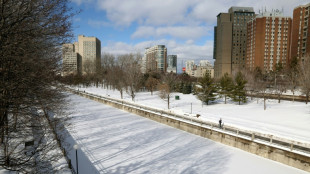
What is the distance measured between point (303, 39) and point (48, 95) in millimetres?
90060

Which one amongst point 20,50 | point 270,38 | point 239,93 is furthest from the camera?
point 270,38

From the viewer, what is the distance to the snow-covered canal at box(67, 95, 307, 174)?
1284 cm

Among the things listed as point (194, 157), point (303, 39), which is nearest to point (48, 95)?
point (194, 157)

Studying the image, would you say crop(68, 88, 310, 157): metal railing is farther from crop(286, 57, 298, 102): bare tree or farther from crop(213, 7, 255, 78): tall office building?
crop(213, 7, 255, 78): tall office building

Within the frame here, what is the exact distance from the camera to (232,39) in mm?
112625

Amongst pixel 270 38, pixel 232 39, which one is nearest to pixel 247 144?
pixel 270 38

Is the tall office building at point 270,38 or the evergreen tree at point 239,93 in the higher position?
the tall office building at point 270,38

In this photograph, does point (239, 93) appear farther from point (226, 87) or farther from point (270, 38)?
point (270, 38)

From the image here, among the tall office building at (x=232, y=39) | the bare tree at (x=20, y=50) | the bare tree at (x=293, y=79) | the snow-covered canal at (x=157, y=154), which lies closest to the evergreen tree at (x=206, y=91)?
the snow-covered canal at (x=157, y=154)

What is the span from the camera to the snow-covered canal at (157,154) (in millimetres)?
12844

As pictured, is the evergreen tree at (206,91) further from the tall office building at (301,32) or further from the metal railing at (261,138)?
the tall office building at (301,32)

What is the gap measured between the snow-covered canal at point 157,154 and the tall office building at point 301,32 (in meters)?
72.7

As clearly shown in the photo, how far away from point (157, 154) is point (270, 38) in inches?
3701

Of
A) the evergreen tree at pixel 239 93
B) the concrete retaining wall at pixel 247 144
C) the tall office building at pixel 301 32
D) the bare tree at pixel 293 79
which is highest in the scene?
the tall office building at pixel 301 32
